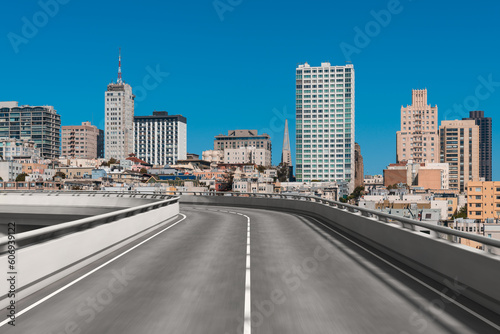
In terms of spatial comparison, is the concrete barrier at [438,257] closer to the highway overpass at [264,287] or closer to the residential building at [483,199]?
the highway overpass at [264,287]

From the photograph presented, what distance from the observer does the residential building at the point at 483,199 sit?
10912cm

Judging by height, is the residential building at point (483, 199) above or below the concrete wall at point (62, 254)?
below

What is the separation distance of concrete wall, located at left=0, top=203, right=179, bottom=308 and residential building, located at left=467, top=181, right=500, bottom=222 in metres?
105

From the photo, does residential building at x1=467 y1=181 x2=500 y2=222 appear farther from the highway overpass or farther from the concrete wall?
the concrete wall

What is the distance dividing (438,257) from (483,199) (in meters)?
112

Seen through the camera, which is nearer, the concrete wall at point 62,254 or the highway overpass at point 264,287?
the highway overpass at point 264,287

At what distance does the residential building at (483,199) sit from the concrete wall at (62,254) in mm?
104837

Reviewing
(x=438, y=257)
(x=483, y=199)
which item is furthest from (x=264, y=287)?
(x=483, y=199)


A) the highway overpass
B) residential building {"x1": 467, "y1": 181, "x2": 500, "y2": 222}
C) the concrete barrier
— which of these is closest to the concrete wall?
the highway overpass

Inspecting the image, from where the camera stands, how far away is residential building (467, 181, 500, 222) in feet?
358

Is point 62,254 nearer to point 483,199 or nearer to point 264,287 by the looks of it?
point 264,287

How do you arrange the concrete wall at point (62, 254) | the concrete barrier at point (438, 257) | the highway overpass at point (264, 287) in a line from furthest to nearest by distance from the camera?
the concrete wall at point (62, 254) < the concrete barrier at point (438, 257) < the highway overpass at point (264, 287)

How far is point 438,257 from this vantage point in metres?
10.7

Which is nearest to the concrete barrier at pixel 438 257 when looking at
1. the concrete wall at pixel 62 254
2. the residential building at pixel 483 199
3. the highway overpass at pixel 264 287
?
the highway overpass at pixel 264 287
